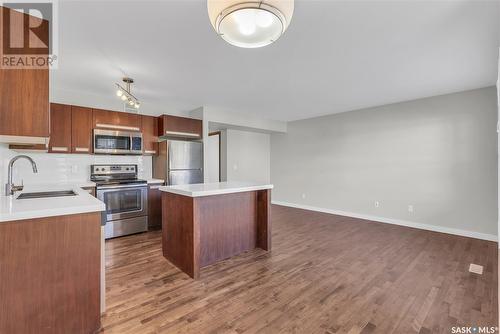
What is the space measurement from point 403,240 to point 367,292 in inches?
75.4

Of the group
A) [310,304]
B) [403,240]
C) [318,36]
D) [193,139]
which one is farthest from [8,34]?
[403,240]

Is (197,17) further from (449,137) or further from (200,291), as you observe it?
(449,137)

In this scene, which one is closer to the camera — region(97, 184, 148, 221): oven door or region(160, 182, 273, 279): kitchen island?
region(160, 182, 273, 279): kitchen island

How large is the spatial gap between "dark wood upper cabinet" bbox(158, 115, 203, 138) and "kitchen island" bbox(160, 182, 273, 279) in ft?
5.86

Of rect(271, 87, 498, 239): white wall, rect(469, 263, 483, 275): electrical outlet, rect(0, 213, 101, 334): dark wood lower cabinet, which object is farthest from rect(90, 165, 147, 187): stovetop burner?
rect(469, 263, 483, 275): electrical outlet

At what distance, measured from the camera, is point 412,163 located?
419 centimetres

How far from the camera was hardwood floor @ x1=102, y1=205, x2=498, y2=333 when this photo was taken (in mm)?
1657

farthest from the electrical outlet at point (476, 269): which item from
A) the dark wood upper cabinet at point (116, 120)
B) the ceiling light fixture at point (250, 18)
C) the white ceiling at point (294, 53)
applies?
the dark wood upper cabinet at point (116, 120)

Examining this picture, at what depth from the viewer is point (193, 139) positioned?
4645 mm

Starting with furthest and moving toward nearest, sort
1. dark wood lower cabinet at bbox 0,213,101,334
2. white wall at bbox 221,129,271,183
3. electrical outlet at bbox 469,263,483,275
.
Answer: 1. white wall at bbox 221,129,271,183
2. electrical outlet at bbox 469,263,483,275
3. dark wood lower cabinet at bbox 0,213,101,334

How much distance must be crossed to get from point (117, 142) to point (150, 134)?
575mm

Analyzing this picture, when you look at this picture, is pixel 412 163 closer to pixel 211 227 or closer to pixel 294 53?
pixel 294 53

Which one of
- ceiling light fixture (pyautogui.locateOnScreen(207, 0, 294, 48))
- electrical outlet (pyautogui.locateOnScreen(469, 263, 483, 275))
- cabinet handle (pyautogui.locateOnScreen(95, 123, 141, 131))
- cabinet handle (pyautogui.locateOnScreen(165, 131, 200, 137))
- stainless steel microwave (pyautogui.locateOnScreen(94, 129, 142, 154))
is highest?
ceiling light fixture (pyautogui.locateOnScreen(207, 0, 294, 48))

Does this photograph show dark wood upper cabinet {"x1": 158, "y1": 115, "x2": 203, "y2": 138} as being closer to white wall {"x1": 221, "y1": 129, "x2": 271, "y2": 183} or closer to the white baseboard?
white wall {"x1": 221, "y1": 129, "x2": 271, "y2": 183}
